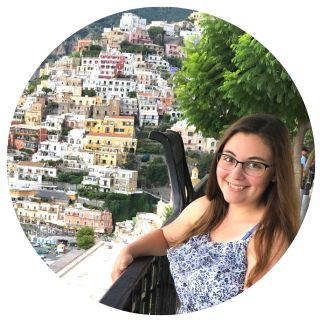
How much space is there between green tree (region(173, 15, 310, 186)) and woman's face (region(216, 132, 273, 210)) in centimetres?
9

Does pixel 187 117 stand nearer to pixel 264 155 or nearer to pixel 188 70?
pixel 188 70

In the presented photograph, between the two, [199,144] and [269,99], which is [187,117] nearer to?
[199,144]

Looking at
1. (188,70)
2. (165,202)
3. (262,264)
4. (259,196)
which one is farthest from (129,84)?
(262,264)

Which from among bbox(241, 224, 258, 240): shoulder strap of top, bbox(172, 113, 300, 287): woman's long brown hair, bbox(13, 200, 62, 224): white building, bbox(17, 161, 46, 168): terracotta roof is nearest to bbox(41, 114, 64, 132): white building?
bbox(17, 161, 46, 168): terracotta roof

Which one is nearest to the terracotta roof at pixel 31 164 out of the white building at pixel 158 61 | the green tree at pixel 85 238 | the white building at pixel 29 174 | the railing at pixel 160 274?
the white building at pixel 29 174

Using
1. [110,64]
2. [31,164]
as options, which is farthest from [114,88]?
[31,164]

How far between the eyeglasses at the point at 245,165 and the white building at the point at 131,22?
1.42 ft

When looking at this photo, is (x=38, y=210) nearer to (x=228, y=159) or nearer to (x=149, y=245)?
(x=149, y=245)

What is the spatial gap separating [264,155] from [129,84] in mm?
446

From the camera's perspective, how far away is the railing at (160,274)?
1609 millimetres

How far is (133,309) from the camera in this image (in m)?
1.74

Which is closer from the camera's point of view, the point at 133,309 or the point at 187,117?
the point at 133,309

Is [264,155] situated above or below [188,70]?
below

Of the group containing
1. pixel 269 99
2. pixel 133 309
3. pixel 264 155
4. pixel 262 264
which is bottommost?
pixel 133 309
